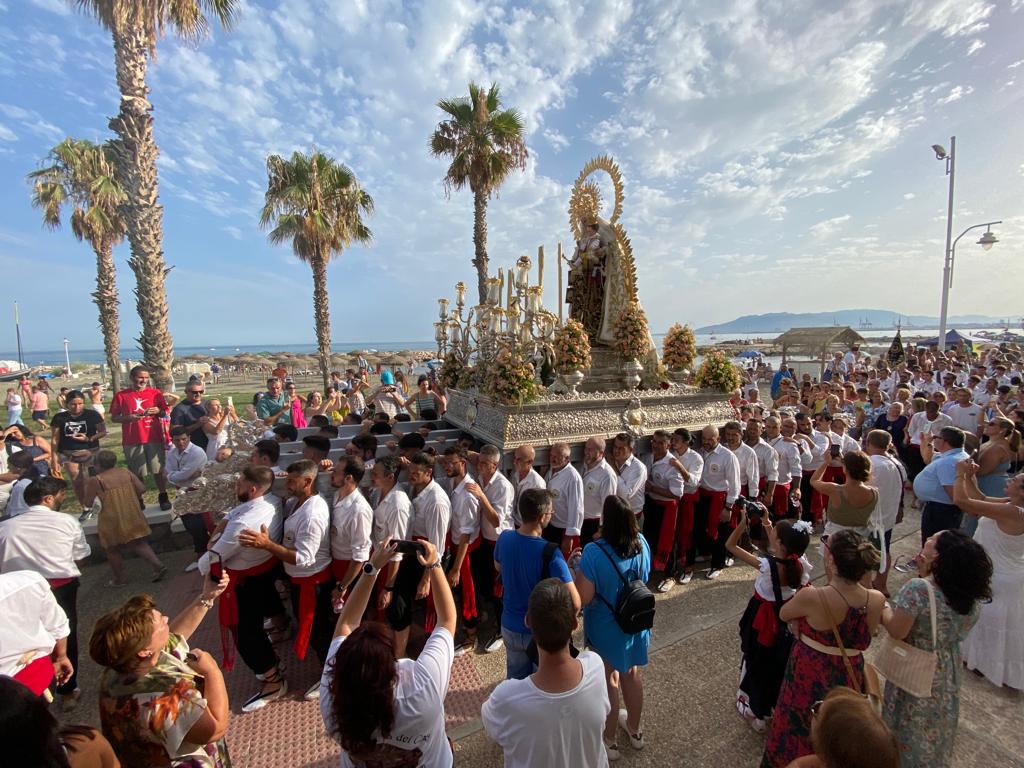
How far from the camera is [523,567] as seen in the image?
132 inches

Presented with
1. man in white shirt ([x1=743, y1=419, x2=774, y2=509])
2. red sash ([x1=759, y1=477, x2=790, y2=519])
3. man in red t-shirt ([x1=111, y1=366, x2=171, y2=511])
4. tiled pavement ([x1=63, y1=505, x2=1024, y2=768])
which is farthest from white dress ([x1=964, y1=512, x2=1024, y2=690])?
man in red t-shirt ([x1=111, y1=366, x2=171, y2=511])

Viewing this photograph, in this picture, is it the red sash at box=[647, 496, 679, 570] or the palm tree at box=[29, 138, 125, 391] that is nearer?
the red sash at box=[647, 496, 679, 570]

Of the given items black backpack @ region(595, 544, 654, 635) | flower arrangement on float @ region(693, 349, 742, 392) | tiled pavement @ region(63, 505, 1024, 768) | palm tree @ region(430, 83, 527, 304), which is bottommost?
tiled pavement @ region(63, 505, 1024, 768)

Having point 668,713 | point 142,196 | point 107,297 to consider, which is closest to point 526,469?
point 668,713

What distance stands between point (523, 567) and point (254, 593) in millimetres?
2552

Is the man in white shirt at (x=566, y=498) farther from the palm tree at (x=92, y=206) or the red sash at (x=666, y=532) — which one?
the palm tree at (x=92, y=206)

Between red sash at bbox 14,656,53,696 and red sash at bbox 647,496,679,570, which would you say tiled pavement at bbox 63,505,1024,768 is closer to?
red sash at bbox 647,496,679,570

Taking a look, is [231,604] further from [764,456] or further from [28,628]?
[764,456]

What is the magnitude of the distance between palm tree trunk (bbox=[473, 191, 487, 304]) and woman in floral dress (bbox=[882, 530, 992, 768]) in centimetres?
1555

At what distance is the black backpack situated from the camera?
9.91 ft

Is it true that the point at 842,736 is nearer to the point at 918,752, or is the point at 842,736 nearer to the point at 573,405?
the point at 918,752

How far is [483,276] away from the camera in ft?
57.9

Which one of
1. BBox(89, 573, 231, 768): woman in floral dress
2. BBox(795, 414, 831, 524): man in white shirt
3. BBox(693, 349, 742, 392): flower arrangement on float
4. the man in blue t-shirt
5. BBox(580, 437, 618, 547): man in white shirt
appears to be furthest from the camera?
BBox(693, 349, 742, 392): flower arrangement on float

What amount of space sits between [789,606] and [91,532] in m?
8.36
